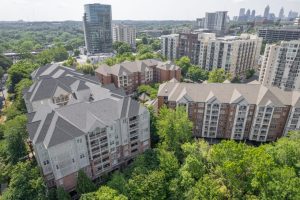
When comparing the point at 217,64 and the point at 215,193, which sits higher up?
the point at 217,64

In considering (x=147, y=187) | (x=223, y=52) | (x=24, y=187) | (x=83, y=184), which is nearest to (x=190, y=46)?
(x=223, y=52)

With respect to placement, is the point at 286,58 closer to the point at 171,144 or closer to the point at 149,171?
the point at 171,144

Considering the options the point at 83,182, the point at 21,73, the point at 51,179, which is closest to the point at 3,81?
the point at 21,73

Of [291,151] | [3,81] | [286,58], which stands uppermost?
Result: [286,58]

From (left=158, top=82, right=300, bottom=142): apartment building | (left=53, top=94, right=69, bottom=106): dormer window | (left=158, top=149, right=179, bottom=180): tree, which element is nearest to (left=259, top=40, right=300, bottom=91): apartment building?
(left=158, top=82, right=300, bottom=142): apartment building

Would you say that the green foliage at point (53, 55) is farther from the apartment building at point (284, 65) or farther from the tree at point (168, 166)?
the apartment building at point (284, 65)

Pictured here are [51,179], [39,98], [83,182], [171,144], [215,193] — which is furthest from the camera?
[39,98]

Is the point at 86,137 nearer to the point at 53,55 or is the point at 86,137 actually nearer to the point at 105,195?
the point at 105,195
